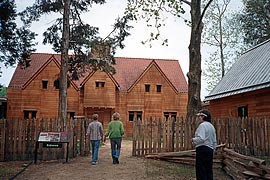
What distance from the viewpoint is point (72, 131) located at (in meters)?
15.1

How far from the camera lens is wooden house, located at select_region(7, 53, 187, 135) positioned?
38031 mm

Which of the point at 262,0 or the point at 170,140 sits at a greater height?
the point at 262,0

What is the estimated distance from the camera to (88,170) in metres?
11.8

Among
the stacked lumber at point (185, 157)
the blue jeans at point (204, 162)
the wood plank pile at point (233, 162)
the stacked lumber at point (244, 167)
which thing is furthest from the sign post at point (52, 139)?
the blue jeans at point (204, 162)

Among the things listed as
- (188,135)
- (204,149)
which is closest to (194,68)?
(188,135)

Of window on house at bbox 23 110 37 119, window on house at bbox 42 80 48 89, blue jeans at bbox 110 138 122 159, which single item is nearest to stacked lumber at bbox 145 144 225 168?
blue jeans at bbox 110 138 122 159

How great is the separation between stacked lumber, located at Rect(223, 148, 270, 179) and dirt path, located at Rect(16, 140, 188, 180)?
6.37 feet

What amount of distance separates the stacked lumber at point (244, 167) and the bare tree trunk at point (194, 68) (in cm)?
465

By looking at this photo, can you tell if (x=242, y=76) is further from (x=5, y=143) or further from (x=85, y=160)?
(x=5, y=143)

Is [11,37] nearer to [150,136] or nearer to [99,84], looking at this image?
[150,136]

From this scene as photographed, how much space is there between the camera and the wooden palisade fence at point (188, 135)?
1507 cm

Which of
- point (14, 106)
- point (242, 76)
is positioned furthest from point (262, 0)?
point (14, 106)

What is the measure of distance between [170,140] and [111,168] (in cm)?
382

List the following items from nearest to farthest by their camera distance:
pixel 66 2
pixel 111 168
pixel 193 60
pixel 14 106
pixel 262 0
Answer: pixel 111 168, pixel 193 60, pixel 66 2, pixel 14 106, pixel 262 0
